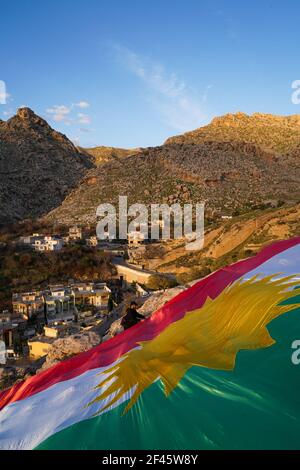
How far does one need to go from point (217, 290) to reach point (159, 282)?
19.1 meters

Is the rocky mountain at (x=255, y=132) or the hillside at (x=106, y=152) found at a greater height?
the hillside at (x=106, y=152)

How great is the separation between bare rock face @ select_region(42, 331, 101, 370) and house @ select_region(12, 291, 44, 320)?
13807 millimetres

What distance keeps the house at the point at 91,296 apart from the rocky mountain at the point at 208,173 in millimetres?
24785

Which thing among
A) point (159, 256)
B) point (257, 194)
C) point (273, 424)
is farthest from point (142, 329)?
point (257, 194)

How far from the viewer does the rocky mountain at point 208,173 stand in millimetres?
53469

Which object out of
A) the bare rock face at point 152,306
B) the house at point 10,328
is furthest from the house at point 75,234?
the bare rock face at point 152,306

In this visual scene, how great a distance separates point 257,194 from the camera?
172ft

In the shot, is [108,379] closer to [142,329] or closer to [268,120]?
[142,329]

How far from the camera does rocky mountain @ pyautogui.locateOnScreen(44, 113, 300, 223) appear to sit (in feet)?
175

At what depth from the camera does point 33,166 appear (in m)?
82.1

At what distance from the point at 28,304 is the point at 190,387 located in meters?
21.9

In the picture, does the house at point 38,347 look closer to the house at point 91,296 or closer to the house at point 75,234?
the house at point 91,296

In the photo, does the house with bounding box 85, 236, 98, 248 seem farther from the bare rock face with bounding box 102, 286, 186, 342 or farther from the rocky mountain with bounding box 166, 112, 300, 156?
the rocky mountain with bounding box 166, 112, 300, 156

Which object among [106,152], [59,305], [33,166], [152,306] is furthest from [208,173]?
[106,152]
